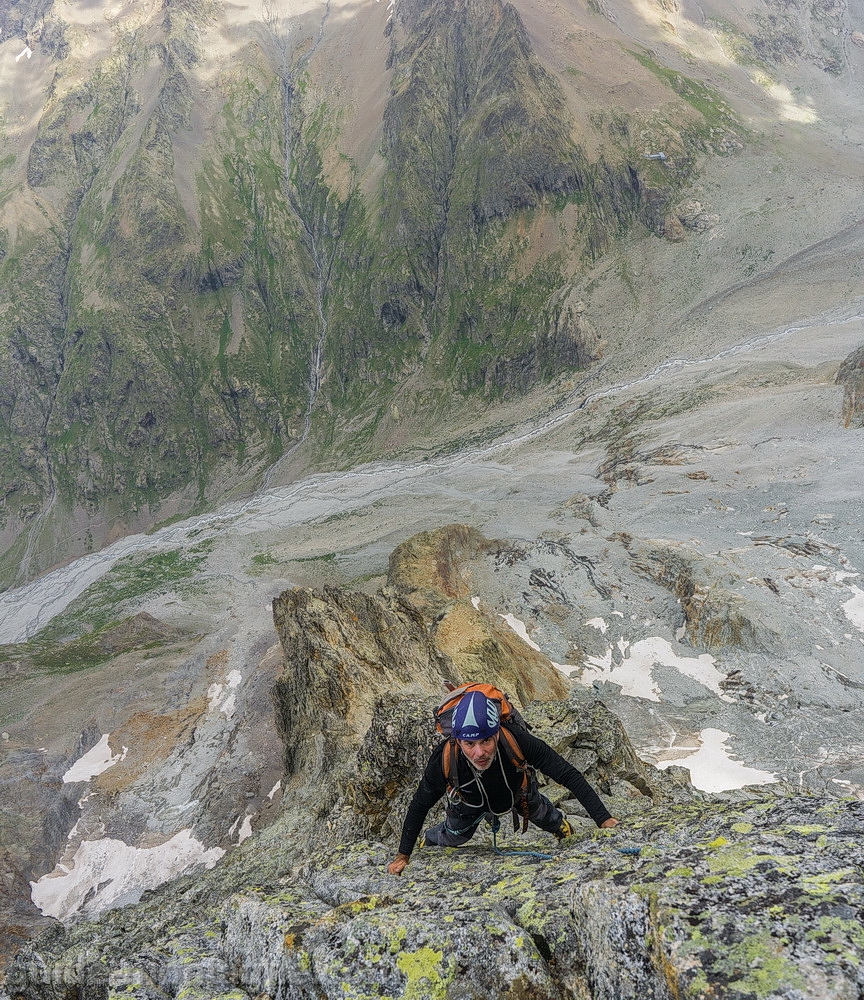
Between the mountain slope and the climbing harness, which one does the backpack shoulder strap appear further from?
the mountain slope

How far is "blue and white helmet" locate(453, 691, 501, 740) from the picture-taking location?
7.61 m

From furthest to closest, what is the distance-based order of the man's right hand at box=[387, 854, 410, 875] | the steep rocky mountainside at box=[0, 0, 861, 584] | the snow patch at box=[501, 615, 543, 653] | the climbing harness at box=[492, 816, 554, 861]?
the steep rocky mountainside at box=[0, 0, 861, 584] → the snow patch at box=[501, 615, 543, 653] → the man's right hand at box=[387, 854, 410, 875] → the climbing harness at box=[492, 816, 554, 861]

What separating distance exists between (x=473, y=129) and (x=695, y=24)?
77206mm

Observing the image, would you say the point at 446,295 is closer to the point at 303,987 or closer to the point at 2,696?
the point at 2,696

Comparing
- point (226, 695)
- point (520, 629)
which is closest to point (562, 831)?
point (520, 629)

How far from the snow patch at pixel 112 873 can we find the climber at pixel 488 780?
30013mm

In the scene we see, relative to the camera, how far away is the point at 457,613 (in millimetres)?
44719

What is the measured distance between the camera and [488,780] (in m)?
8.55

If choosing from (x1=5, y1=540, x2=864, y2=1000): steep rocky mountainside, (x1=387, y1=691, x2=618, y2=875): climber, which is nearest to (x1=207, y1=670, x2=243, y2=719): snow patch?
(x1=5, y1=540, x2=864, y2=1000): steep rocky mountainside

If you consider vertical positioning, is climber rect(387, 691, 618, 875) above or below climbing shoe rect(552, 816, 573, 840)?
above

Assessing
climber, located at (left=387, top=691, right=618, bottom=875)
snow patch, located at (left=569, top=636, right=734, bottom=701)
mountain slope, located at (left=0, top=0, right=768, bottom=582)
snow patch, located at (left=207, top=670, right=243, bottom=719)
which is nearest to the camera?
climber, located at (left=387, top=691, right=618, bottom=875)

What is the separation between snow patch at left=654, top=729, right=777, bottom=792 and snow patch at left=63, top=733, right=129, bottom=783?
36.9 meters

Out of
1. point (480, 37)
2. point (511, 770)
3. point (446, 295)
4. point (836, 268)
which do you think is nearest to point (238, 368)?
point (446, 295)

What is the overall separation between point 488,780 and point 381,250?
175m
